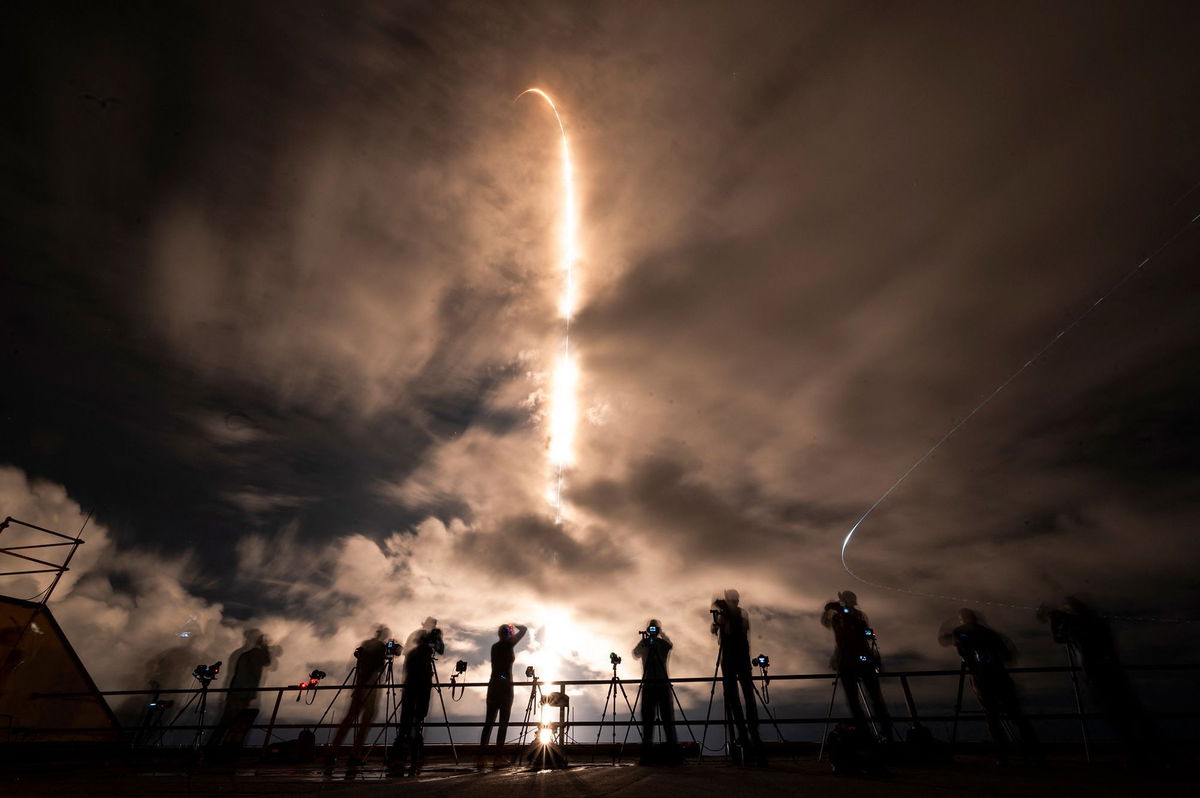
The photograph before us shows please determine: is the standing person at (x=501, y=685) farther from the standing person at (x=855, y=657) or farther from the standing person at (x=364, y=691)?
the standing person at (x=855, y=657)

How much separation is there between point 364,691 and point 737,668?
7.39 meters

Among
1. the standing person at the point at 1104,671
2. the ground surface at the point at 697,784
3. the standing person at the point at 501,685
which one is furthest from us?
the standing person at the point at 501,685

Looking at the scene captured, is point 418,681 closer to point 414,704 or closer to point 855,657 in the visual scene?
point 414,704

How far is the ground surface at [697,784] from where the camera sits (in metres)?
4.56

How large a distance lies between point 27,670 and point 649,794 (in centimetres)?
1508

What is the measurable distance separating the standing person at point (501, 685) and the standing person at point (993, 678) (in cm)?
745

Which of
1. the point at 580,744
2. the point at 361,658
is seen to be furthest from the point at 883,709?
the point at 361,658

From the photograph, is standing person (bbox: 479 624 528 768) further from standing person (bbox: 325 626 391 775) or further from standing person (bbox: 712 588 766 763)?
standing person (bbox: 712 588 766 763)

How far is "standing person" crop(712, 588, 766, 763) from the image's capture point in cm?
737

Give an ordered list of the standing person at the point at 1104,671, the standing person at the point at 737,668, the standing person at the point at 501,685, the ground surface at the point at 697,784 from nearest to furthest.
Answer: the ground surface at the point at 697,784 < the standing person at the point at 1104,671 < the standing person at the point at 737,668 < the standing person at the point at 501,685

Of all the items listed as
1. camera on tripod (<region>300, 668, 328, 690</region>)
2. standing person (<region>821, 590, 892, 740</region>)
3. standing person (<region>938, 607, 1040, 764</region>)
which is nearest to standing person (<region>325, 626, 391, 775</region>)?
camera on tripod (<region>300, 668, 328, 690</region>)

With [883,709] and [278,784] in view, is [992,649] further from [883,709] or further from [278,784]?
[278,784]

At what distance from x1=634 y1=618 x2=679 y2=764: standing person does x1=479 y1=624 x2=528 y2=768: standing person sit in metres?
2.43

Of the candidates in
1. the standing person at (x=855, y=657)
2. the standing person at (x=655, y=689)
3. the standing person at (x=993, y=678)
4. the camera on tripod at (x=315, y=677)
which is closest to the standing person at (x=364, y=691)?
the camera on tripod at (x=315, y=677)
